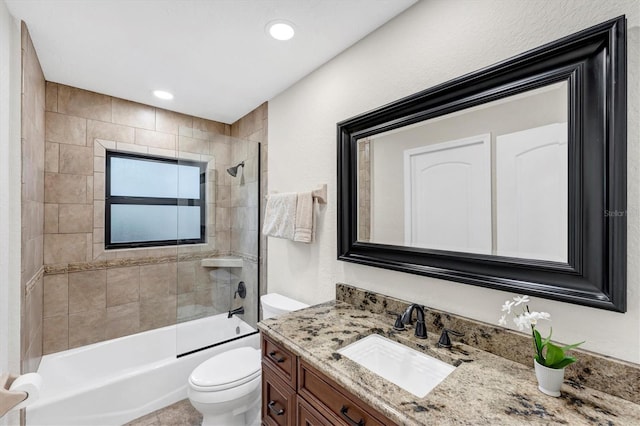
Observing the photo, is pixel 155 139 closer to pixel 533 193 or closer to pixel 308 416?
pixel 308 416

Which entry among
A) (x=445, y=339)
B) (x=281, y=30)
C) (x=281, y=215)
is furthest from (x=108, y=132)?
(x=445, y=339)

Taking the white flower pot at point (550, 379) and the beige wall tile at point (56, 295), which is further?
the beige wall tile at point (56, 295)

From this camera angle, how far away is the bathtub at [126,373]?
1769mm

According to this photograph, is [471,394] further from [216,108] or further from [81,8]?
[216,108]

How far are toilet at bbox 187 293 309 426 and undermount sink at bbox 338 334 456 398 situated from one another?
2.78 ft

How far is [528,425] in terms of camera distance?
711 millimetres

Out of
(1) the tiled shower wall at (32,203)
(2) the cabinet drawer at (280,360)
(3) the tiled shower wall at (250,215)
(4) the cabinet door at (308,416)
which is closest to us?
(4) the cabinet door at (308,416)

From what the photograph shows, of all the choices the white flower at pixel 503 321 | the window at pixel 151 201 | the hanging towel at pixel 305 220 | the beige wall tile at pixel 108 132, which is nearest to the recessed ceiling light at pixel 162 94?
the beige wall tile at pixel 108 132

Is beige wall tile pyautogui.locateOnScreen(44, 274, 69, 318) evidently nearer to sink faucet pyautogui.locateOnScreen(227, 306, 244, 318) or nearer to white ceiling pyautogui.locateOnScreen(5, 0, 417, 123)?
sink faucet pyautogui.locateOnScreen(227, 306, 244, 318)

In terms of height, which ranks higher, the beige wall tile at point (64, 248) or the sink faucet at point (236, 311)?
the beige wall tile at point (64, 248)

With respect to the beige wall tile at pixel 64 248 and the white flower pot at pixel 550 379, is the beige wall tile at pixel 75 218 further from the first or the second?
the white flower pot at pixel 550 379

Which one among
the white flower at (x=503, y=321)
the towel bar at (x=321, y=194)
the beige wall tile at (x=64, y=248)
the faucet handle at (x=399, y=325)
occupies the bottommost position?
the faucet handle at (x=399, y=325)

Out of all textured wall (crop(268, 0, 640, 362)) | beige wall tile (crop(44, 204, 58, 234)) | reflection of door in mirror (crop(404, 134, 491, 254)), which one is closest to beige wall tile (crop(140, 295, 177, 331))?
beige wall tile (crop(44, 204, 58, 234))

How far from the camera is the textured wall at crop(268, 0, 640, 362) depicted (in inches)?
32.6
